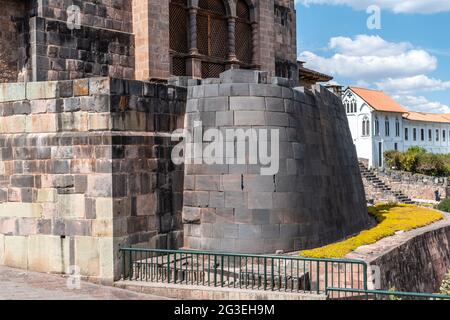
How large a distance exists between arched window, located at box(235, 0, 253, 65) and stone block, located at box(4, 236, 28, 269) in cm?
1179

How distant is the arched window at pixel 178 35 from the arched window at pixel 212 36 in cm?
62

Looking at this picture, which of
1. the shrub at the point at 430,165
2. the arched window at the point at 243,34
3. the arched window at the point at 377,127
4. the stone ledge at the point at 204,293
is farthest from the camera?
the arched window at the point at 377,127

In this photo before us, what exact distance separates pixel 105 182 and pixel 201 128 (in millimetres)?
2922

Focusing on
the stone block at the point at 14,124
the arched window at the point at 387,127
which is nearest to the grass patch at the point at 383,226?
the stone block at the point at 14,124

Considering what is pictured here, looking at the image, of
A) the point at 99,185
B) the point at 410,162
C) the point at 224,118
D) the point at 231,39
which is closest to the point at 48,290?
the point at 99,185

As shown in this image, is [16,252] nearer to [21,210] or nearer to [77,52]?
[21,210]

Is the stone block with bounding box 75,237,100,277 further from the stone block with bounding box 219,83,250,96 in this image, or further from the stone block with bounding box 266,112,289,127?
the stone block with bounding box 266,112,289,127

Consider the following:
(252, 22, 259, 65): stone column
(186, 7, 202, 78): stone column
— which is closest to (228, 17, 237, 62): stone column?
(252, 22, 259, 65): stone column

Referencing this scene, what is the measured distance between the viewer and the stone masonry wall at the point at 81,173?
35.8 feet

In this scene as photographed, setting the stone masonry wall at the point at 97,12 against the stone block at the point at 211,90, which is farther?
the stone masonry wall at the point at 97,12

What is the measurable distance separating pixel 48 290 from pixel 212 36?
12.2m

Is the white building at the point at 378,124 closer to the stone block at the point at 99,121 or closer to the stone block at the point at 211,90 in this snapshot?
the stone block at the point at 211,90
